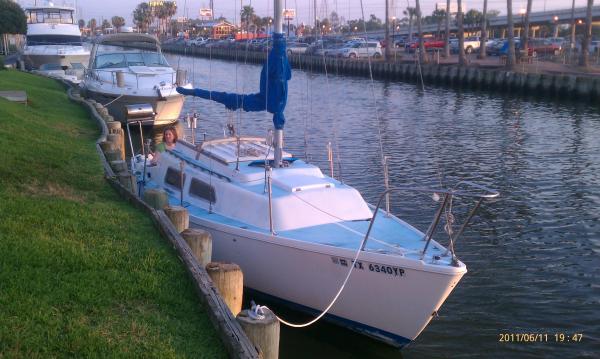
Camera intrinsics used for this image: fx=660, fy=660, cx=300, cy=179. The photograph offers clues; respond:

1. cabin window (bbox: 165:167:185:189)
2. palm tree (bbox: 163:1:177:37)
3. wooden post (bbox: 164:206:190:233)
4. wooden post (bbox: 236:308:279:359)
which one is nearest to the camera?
wooden post (bbox: 236:308:279:359)

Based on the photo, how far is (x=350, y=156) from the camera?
21.5 meters

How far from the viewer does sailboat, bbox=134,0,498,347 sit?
8.12 metres

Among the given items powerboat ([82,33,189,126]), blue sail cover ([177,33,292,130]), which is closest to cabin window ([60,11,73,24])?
powerboat ([82,33,189,126])

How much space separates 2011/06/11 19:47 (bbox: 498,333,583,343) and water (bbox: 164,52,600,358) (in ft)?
0.19

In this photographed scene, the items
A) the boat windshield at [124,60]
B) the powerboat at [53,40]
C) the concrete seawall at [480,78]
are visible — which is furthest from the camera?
the powerboat at [53,40]

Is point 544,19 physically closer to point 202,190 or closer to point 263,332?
point 202,190

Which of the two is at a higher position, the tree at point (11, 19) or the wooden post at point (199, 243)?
the tree at point (11, 19)

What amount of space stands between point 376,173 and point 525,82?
28.4m

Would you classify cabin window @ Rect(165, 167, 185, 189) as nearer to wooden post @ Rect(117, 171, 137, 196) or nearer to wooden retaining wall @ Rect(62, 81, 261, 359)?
wooden post @ Rect(117, 171, 137, 196)

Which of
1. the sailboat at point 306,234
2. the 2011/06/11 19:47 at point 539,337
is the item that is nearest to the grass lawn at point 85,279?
the sailboat at point 306,234

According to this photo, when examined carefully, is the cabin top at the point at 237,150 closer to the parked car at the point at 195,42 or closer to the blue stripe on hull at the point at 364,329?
the blue stripe on hull at the point at 364,329

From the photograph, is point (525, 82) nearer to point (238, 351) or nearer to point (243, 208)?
point (243, 208)

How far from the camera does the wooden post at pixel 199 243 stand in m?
8.25

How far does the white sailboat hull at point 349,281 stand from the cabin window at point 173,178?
2.08 m
